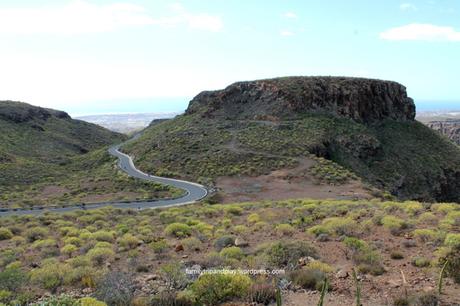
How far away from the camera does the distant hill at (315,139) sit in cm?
5466

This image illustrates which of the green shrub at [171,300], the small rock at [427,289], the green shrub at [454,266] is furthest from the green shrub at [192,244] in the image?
the green shrub at [454,266]

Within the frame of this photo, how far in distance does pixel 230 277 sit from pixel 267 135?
5395 centimetres

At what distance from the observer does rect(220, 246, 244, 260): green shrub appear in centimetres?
1180

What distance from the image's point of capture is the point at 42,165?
68.3 metres

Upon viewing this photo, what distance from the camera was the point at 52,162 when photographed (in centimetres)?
7612

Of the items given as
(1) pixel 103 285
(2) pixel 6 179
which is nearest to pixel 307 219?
(1) pixel 103 285

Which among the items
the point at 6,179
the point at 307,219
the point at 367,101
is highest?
the point at 367,101

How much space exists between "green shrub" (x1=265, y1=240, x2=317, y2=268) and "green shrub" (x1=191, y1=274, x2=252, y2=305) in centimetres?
203

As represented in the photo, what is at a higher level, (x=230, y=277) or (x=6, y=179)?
(x=230, y=277)

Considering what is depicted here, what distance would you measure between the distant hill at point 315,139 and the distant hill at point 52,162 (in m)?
7.75

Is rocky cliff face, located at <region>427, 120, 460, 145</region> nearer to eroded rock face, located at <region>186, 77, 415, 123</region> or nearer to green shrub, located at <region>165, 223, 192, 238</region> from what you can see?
eroded rock face, located at <region>186, 77, 415, 123</region>

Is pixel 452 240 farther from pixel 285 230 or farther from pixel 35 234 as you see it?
pixel 35 234

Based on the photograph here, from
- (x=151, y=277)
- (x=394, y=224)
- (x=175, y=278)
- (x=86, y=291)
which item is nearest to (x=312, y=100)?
(x=394, y=224)

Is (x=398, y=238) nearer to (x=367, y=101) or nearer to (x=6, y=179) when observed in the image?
(x=6, y=179)
